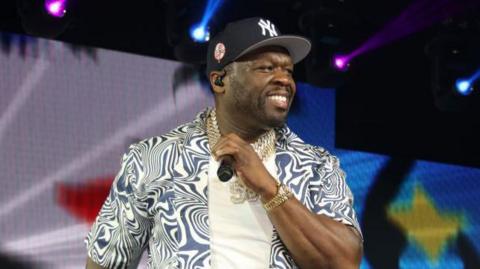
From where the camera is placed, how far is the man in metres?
1.52

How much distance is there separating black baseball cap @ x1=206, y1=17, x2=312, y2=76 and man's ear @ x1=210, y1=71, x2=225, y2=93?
0.01m

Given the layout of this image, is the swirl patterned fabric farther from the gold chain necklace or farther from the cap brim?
the cap brim

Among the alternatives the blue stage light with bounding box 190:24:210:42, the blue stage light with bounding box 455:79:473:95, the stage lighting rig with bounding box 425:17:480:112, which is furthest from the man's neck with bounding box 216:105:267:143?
the blue stage light with bounding box 455:79:473:95

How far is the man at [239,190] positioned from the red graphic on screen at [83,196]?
2088mm

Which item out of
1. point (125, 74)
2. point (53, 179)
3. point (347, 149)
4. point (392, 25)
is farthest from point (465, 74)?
point (53, 179)

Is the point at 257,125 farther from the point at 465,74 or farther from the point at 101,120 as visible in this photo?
the point at 465,74

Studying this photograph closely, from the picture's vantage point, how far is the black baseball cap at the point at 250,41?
1646 mm

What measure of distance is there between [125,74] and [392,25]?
1.66 meters

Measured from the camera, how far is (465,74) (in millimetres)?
4742

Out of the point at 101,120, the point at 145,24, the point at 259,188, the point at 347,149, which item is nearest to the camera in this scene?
the point at 259,188

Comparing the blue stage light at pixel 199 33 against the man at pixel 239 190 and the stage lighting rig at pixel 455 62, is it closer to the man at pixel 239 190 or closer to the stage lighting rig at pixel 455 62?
the stage lighting rig at pixel 455 62

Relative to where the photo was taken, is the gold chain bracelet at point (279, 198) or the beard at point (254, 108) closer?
the gold chain bracelet at point (279, 198)

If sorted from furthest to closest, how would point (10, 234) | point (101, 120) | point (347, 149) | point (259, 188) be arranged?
point (347, 149) < point (101, 120) < point (10, 234) < point (259, 188)

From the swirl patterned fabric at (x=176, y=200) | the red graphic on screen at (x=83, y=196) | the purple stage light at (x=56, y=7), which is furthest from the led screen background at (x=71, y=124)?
the swirl patterned fabric at (x=176, y=200)
